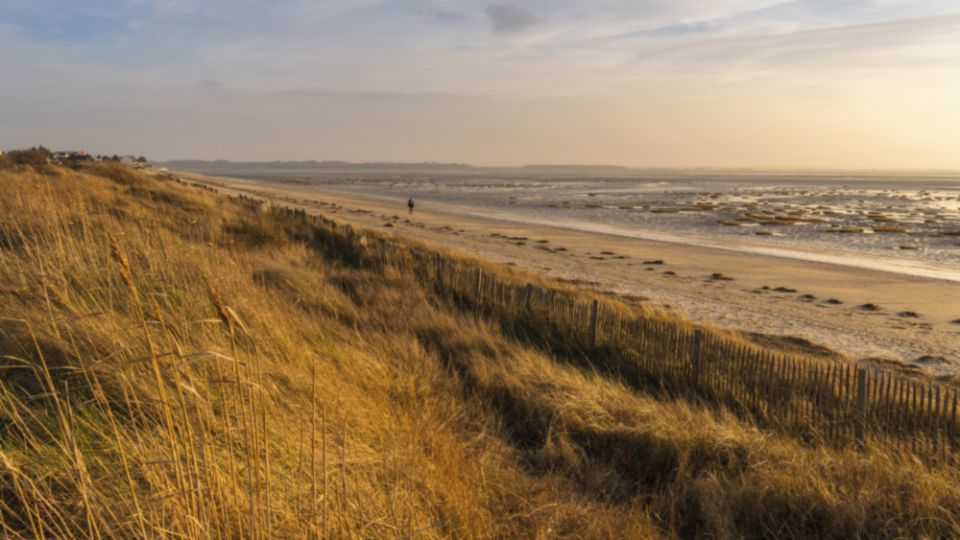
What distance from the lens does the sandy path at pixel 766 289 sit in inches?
485

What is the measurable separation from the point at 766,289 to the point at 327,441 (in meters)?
16.8

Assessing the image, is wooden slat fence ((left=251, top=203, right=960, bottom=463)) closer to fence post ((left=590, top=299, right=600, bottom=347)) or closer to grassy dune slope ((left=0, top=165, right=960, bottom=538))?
fence post ((left=590, top=299, right=600, bottom=347))

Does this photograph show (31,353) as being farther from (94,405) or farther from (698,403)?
(698,403)

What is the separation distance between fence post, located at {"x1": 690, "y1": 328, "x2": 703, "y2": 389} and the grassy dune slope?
4.50 feet

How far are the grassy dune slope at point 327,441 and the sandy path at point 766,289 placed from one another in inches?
310

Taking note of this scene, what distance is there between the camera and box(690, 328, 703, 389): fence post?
275 inches

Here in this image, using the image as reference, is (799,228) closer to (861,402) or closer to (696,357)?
(696,357)

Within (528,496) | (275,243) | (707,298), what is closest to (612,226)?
(707,298)

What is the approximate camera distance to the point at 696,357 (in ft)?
23.1

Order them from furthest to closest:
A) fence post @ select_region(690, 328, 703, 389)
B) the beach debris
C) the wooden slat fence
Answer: the beach debris → fence post @ select_region(690, 328, 703, 389) → the wooden slat fence

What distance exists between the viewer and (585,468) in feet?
14.4

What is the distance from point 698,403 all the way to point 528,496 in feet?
11.9

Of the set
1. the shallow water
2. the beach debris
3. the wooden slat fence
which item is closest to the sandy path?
the beach debris

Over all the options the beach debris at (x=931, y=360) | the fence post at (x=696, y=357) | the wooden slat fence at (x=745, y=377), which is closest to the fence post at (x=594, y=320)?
the wooden slat fence at (x=745, y=377)
